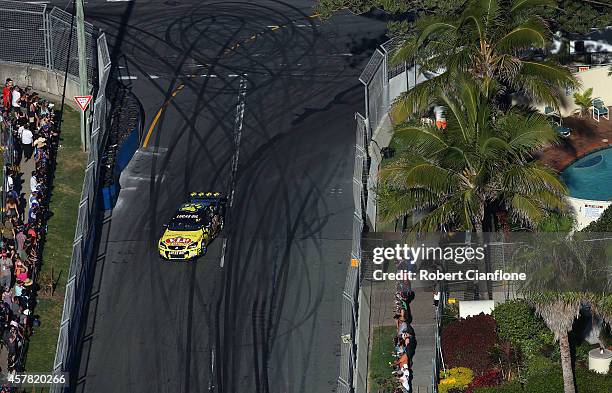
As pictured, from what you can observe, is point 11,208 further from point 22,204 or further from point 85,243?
point 85,243

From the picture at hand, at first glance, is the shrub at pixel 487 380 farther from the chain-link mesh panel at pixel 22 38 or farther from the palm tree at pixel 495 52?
the chain-link mesh panel at pixel 22 38

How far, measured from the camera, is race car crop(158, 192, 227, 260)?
5188 cm

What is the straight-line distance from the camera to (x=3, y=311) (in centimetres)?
4712

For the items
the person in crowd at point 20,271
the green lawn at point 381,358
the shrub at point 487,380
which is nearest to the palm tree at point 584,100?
the green lawn at point 381,358

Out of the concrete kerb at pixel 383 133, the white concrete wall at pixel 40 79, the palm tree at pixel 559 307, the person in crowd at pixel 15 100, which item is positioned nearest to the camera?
the palm tree at pixel 559 307

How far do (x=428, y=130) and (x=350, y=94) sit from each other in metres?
21.0

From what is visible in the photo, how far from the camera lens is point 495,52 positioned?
43.9 metres

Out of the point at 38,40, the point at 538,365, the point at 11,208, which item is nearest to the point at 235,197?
the point at 11,208

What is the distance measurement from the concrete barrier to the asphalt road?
134 inches

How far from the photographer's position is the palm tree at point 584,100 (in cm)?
5788

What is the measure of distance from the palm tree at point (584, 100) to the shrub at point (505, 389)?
1841cm

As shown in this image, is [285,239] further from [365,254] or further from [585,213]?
[585,213]

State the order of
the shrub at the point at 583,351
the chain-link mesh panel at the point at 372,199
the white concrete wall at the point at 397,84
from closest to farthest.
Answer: the shrub at the point at 583,351 → the chain-link mesh panel at the point at 372,199 → the white concrete wall at the point at 397,84

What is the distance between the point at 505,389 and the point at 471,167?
6950mm
